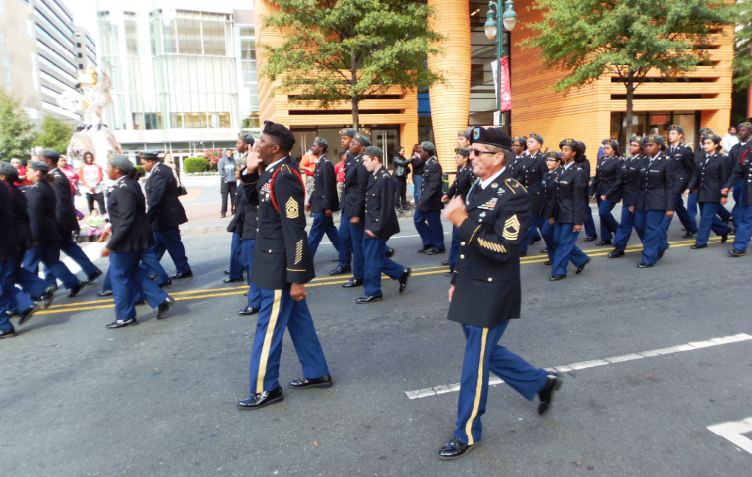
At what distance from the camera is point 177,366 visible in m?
4.68

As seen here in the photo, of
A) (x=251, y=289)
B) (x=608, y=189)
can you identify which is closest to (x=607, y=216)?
(x=608, y=189)

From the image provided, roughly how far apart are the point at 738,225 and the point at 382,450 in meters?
7.86

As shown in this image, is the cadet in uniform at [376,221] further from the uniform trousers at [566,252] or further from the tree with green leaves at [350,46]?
the tree with green leaves at [350,46]

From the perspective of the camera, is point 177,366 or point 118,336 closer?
point 177,366

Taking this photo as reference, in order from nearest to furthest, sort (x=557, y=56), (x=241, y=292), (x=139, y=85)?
(x=241, y=292) → (x=557, y=56) → (x=139, y=85)

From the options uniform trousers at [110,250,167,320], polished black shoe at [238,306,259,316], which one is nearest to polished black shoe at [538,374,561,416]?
polished black shoe at [238,306,259,316]

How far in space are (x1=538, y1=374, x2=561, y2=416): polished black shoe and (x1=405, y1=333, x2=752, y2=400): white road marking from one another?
569 mm

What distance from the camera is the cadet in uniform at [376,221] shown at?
20.9ft

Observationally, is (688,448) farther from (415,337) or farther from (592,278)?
(592,278)

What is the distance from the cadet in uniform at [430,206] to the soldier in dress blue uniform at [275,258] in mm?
5186

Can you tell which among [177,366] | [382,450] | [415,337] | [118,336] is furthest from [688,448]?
[118,336]

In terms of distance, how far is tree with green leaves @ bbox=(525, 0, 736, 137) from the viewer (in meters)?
15.2

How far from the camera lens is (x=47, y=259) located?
280 inches

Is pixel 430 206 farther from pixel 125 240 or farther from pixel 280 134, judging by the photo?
pixel 280 134
